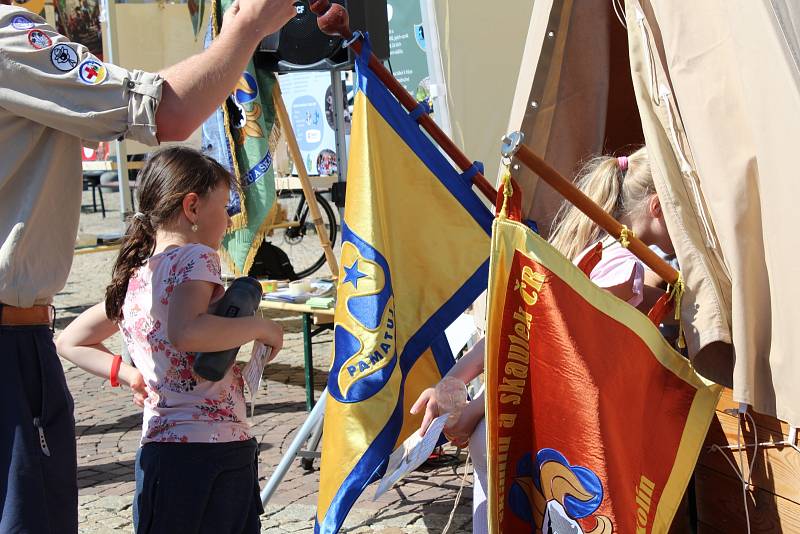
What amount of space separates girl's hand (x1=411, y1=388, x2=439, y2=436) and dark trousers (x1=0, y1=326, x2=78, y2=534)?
0.96 meters

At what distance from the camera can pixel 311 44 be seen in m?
5.36

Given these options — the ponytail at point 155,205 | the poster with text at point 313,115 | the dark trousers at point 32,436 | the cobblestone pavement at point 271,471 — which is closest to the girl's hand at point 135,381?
the ponytail at point 155,205

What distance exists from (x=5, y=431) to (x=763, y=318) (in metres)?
1.93

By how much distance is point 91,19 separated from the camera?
8.46 metres

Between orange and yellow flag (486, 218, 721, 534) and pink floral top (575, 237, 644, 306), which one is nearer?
orange and yellow flag (486, 218, 721, 534)

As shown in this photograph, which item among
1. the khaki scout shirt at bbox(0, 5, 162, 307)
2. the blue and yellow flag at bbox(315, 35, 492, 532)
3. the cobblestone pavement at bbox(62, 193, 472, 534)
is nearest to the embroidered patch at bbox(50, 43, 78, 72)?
the khaki scout shirt at bbox(0, 5, 162, 307)

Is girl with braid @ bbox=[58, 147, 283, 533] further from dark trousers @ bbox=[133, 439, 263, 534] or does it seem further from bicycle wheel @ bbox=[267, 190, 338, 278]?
bicycle wheel @ bbox=[267, 190, 338, 278]

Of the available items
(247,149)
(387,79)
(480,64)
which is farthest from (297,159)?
(387,79)

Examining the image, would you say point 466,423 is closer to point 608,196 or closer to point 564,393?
point 564,393

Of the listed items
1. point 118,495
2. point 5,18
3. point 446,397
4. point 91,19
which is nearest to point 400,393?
point 446,397

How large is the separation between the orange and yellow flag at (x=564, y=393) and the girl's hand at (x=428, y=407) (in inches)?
11.2

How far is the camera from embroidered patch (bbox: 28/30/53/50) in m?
2.24

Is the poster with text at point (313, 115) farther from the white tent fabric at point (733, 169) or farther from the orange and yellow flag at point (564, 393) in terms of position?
the orange and yellow flag at point (564, 393)

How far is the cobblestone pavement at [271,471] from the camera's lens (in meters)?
4.22
